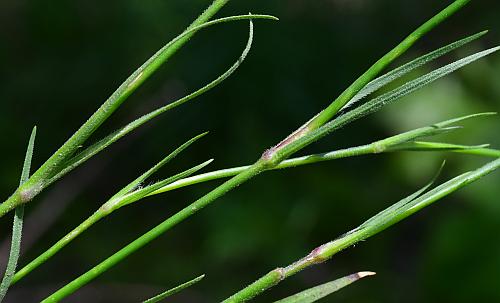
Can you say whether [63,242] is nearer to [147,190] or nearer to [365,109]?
[147,190]

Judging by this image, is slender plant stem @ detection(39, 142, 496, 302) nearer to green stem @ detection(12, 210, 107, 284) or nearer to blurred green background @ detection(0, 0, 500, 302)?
green stem @ detection(12, 210, 107, 284)

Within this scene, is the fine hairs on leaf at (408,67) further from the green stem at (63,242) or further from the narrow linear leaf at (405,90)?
the green stem at (63,242)

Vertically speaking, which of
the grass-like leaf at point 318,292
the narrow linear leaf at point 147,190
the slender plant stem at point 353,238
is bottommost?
the grass-like leaf at point 318,292

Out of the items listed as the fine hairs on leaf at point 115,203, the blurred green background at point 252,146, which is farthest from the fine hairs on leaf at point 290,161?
the blurred green background at point 252,146

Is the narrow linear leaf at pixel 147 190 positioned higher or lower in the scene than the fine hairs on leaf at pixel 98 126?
lower

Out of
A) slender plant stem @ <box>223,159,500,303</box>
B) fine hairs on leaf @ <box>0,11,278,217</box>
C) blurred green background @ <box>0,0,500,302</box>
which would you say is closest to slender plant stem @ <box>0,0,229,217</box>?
fine hairs on leaf @ <box>0,11,278,217</box>

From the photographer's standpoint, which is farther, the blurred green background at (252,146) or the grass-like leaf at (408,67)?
the blurred green background at (252,146)
